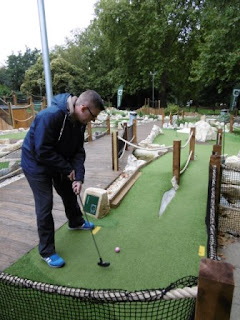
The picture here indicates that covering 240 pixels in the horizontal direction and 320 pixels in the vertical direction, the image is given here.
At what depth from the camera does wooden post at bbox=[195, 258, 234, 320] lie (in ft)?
2.68

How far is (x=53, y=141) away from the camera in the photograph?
2002 mm

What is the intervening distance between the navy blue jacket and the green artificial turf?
856mm

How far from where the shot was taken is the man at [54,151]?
197 cm

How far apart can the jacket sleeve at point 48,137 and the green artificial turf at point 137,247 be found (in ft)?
3.33

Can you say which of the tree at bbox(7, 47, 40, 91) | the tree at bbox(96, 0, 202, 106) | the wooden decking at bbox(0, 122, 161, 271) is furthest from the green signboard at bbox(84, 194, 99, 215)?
the tree at bbox(7, 47, 40, 91)

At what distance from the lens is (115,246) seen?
264 cm

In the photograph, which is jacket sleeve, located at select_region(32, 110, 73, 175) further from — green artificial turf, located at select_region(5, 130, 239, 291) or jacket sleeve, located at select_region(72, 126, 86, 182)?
green artificial turf, located at select_region(5, 130, 239, 291)

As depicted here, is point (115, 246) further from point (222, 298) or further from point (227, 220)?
point (222, 298)

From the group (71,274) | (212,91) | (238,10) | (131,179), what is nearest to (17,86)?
(212,91)

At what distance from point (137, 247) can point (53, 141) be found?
4.80 ft

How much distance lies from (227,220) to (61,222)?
7.17 ft

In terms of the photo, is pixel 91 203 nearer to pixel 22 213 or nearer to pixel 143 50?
pixel 22 213

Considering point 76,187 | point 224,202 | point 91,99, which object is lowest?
point 224,202

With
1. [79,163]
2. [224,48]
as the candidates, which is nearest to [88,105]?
[79,163]
